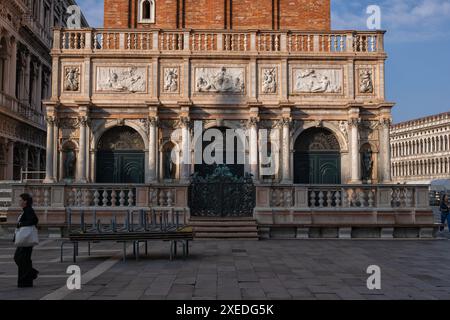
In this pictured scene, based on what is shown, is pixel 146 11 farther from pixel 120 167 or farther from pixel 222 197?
pixel 222 197

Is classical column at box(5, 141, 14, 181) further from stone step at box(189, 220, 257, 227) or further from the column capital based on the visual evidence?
the column capital

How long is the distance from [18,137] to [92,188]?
19791mm

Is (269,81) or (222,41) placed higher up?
(222,41)

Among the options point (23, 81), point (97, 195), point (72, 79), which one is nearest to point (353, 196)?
point (97, 195)

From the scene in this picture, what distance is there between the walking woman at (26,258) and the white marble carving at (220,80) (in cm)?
1620

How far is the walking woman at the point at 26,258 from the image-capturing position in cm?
836

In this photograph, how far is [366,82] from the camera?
24594mm

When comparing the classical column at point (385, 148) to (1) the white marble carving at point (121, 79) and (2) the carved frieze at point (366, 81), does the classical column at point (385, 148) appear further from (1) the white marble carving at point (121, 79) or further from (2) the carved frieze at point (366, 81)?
(1) the white marble carving at point (121, 79)

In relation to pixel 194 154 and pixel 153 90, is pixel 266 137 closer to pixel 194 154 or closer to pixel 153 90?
pixel 194 154

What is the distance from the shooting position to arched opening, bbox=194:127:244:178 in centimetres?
2419

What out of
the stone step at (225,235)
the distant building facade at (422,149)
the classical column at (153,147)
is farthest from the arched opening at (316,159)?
the distant building facade at (422,149)

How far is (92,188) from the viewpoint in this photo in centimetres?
1747

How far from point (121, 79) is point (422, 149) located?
61737mm

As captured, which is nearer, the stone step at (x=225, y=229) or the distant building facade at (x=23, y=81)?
the stone step at (x=225, y=229)
